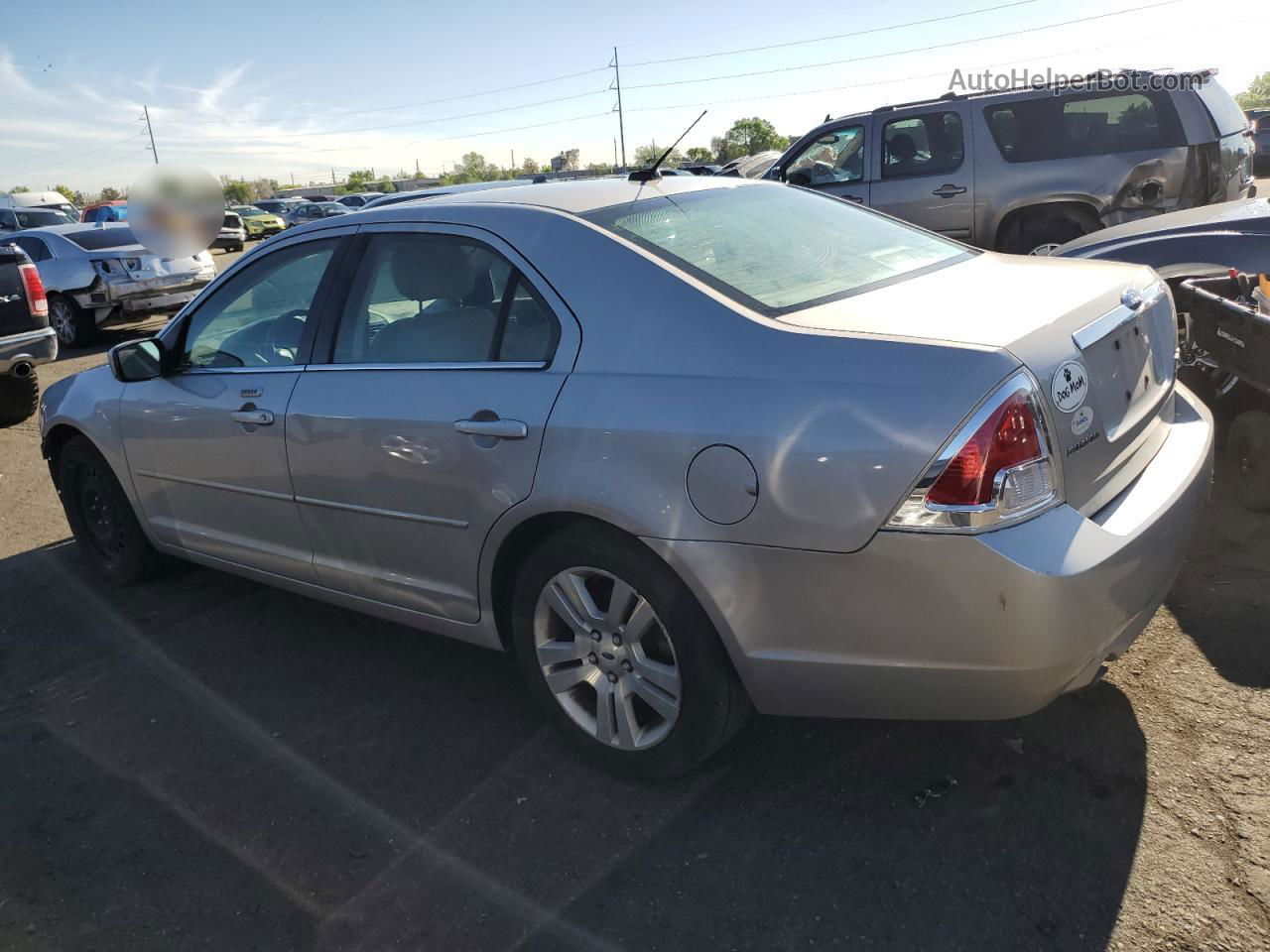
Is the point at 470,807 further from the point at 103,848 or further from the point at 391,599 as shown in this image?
the point at 103,848

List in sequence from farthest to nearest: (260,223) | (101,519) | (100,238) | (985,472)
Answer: (260,223)
(100,238)
(101,519)
(985,472)

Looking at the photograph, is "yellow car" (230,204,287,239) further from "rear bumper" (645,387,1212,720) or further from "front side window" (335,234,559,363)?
"rear bumper" (645,387,1212,720)

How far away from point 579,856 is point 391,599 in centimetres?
117

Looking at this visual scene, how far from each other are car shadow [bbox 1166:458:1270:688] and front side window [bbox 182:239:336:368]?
333 cm

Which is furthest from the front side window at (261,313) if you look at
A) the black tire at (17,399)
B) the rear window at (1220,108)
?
the rear window at (1220,108)

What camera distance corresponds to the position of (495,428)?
2900 mm

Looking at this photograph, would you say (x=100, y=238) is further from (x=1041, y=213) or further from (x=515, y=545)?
(x=515, y=545)

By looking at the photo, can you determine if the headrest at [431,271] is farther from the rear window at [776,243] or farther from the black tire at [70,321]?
the black tire at [70,321]

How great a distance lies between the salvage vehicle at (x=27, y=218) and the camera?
24016 mm

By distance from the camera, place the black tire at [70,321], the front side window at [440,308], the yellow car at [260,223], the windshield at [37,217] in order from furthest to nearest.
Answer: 1. the yellow car at [260,223]
2. the windshield at [37,217]
3. the black tire at [70,321]
4. the front side window at [440,308]

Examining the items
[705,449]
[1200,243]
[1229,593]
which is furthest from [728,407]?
[1200,243]

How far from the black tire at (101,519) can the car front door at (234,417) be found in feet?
1.05

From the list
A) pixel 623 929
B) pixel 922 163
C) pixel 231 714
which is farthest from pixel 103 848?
pixel 922 163

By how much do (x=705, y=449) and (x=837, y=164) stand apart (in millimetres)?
7854
